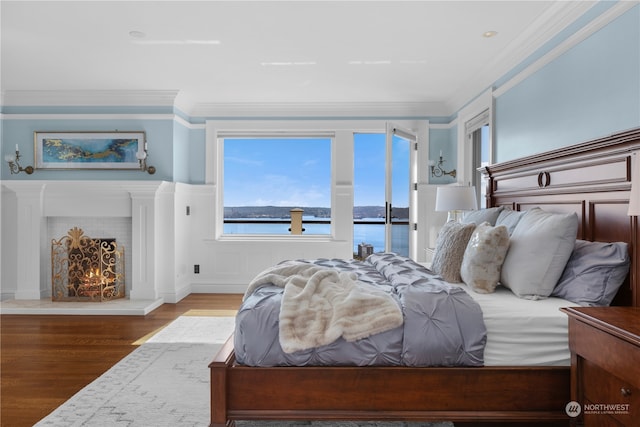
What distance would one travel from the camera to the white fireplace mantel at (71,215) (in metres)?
4.75

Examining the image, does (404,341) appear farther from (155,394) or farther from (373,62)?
(373,62)

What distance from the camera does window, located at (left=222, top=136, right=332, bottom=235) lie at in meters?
6.20

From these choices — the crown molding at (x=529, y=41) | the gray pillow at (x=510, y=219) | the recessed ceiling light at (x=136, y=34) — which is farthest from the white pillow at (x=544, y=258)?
the recessed ceiling light at (x=136, y=34)

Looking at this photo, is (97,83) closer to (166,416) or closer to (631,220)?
(166,416)

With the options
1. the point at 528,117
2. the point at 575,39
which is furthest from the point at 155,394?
the point at 575,39

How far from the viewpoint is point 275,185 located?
6809mm

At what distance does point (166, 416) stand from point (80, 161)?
152 inches

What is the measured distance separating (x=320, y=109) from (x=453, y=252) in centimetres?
337

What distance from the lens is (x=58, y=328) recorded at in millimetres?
3850

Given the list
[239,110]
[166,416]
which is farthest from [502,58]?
[166,416]

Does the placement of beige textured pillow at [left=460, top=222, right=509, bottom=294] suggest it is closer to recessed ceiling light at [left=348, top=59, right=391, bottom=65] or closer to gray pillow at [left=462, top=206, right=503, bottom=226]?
gray pillow at [left=462, top=206, right=503, bottom=226]

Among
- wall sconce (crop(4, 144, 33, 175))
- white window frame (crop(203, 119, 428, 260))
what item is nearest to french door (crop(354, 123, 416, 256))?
white window frame (crop(203, 119, 428, 260))

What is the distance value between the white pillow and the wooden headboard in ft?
0.67

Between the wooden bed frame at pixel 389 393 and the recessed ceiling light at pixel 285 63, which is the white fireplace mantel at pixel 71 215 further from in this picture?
the wooden bed frame at pixel 389 393
